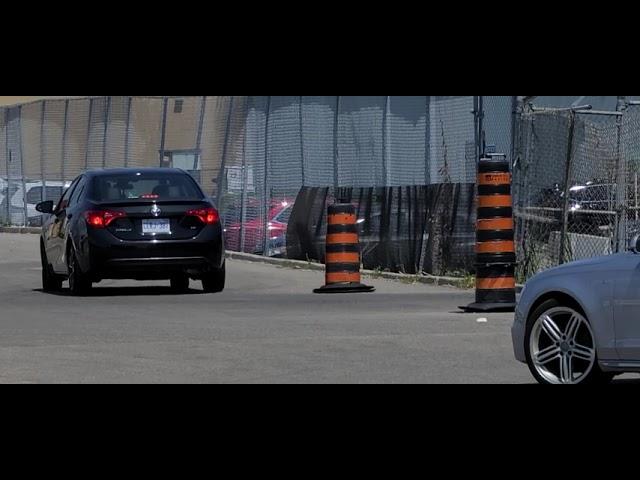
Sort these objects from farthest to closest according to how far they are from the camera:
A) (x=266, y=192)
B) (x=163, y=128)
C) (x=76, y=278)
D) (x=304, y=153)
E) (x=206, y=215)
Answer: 1. (x=163, y=128)
2. (x=266, y=192)
3. (x=304, y=153)
4. (x=76, y=278)
5. (x=206, y=215)

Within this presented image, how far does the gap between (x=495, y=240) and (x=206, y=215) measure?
404 cm

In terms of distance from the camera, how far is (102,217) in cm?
1973

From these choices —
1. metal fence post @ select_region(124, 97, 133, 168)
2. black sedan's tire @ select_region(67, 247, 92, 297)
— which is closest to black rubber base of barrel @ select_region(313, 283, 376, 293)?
black sedan's tire @ select_region(67, 247, 92, 297)

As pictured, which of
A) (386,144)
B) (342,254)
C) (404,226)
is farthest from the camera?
(386,144)

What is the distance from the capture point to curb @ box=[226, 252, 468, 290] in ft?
75.6

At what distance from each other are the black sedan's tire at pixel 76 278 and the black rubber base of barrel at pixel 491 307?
4.86 m

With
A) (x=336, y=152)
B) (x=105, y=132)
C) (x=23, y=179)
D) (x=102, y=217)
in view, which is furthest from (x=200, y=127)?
(x=102, y=217)

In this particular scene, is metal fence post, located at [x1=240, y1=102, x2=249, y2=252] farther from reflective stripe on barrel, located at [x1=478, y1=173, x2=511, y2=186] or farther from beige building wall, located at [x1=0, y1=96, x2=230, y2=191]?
reflective stripe on barrel, located at [x1=478, y1=173, x2=511, y2=186]

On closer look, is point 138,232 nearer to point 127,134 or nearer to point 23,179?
point 127,134

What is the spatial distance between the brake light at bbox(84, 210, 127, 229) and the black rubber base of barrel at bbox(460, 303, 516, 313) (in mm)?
4441

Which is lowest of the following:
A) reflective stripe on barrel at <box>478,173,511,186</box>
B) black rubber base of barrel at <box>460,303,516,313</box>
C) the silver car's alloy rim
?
black rubber base of barrel at <box>460,303,516,313</box>

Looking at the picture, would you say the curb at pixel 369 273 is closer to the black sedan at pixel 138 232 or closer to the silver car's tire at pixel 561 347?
the black sedan at pixel 138 232
